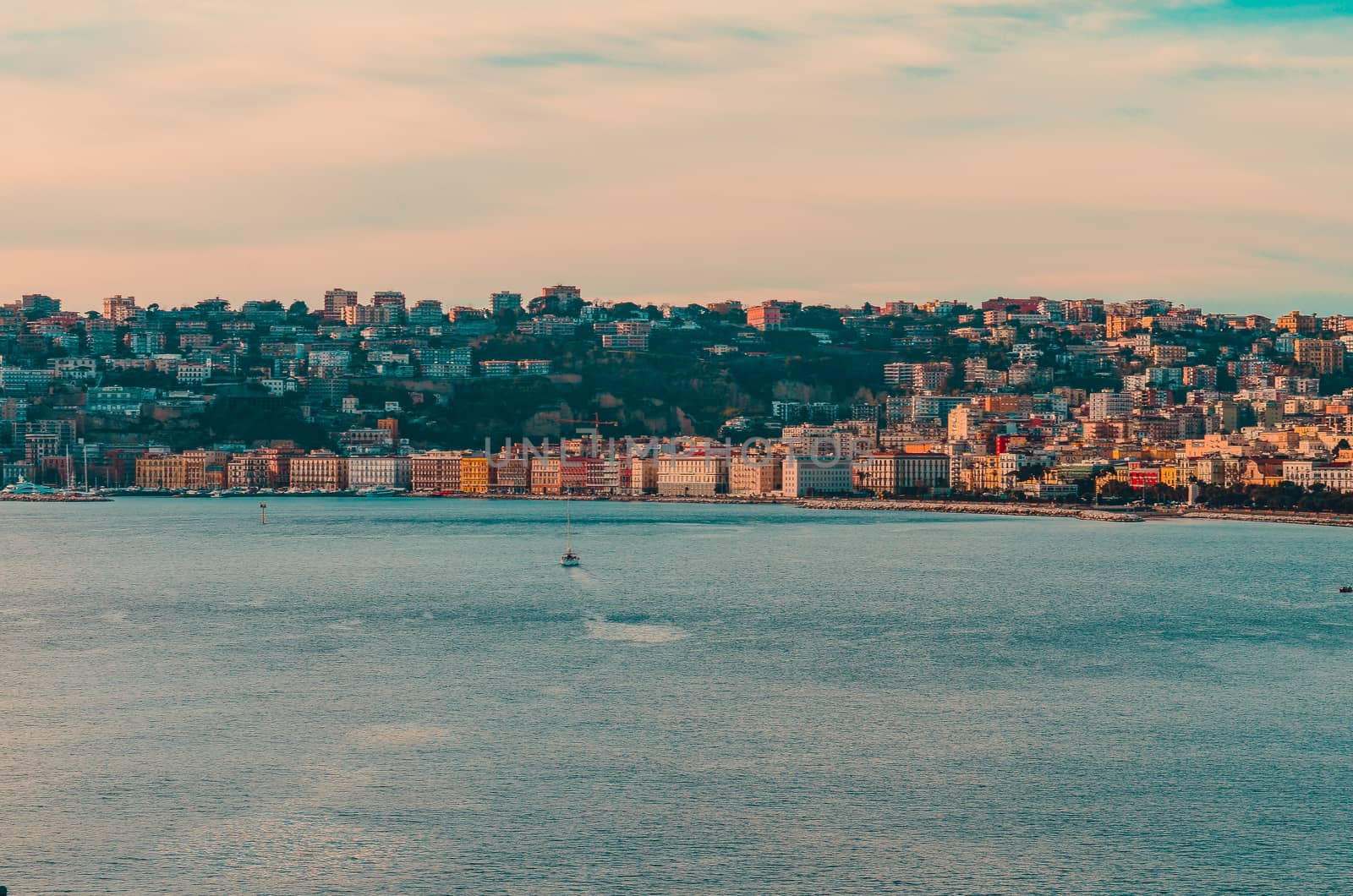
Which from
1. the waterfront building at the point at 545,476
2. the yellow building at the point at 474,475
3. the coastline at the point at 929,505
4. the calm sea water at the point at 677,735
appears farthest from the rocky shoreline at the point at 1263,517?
the yellow building at the point at 474,475

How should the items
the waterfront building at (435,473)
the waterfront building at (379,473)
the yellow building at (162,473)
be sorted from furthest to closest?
the yellow building at (162,473) < the waterfront building at (379,473) < the waterfront building at (435,473)

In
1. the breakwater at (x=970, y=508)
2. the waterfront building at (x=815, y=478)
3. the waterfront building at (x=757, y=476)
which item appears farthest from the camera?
the waterfront building at (x=757, y=476)

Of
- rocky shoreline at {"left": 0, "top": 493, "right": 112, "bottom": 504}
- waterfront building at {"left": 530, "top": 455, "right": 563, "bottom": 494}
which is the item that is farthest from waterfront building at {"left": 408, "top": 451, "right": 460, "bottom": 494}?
rocky shoreline at {"left": 0, "top": 493, "right": 112, "bottom": 504}

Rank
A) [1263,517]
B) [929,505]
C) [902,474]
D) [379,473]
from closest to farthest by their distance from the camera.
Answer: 1. [1263,517]
2. [929,505]
3. [902,474]
4. [379,473]

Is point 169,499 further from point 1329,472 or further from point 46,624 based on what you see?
point 46,624

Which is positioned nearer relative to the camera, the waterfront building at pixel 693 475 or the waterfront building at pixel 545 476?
the waterfront building at pixel 693 475

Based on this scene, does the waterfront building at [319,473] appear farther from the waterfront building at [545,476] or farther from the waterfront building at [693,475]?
the waterfront building at [693,475]

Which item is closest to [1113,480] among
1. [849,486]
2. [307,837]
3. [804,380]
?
[849,486]

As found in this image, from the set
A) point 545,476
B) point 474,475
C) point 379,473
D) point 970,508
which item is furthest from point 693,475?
point 970,508

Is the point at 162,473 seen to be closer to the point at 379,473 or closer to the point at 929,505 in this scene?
the point at 379,473
